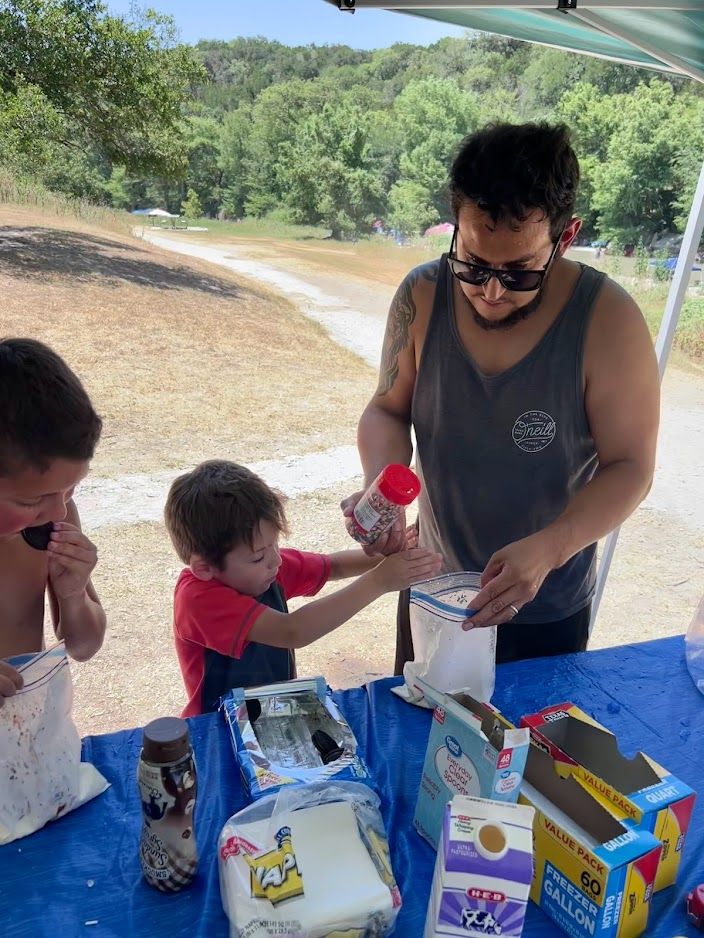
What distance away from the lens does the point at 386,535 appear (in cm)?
140

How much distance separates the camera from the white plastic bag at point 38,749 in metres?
1.00

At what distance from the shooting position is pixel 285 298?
25.9ft

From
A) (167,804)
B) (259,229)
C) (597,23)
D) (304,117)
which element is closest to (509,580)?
(167,804)

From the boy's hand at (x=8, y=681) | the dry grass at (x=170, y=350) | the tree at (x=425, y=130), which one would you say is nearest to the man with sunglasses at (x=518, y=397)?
the boy's hand at (x=8, y=681)

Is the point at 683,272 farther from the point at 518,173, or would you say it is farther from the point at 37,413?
the point at 37,413

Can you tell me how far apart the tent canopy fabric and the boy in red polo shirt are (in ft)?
4.14

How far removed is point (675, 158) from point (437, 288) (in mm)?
7975

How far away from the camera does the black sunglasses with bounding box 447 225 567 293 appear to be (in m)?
1.41

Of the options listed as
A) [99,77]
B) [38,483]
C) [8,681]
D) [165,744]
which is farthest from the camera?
[99,77]

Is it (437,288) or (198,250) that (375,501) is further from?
(198,250)

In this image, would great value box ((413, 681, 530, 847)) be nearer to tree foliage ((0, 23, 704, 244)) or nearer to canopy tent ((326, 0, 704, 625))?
canopy tent ((326, 0, 704, 625))

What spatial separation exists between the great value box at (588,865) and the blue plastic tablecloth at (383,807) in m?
0.05

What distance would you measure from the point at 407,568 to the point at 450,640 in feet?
0.62

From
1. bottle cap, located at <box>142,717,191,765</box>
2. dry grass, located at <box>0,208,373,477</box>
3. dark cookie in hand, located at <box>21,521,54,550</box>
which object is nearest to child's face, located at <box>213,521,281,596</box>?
dark cookie in hand, located at <box>21,521,54,550</box>
